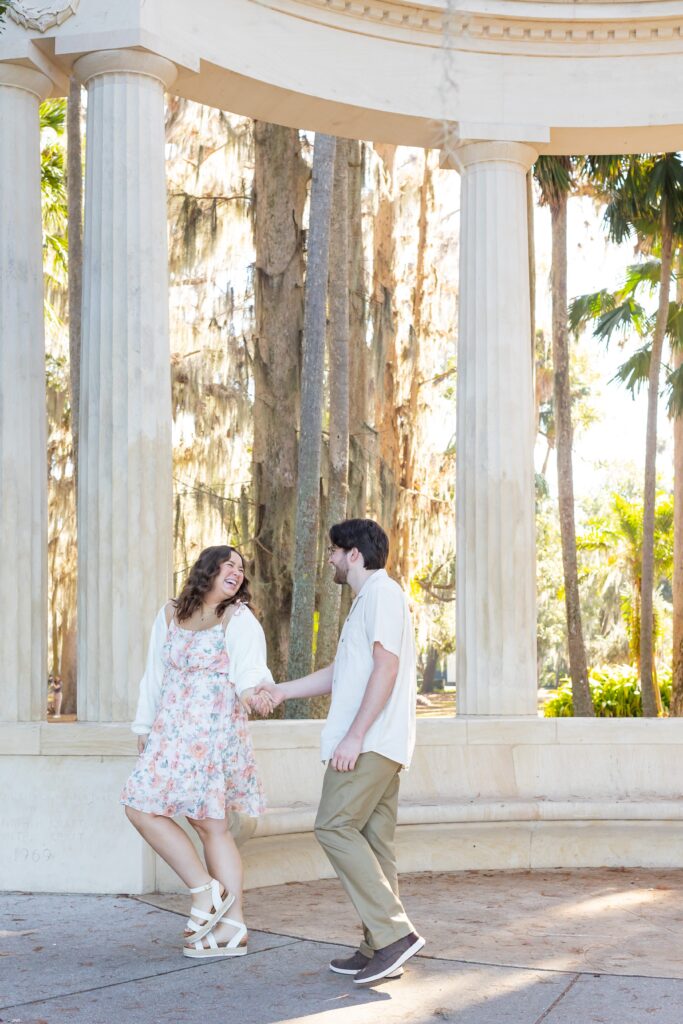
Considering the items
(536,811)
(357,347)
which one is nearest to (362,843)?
Result: (536,811)

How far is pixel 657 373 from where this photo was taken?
23.0 meters

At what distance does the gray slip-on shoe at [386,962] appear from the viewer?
21.0 feet

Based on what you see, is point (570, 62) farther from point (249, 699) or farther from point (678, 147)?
point (249, 699)

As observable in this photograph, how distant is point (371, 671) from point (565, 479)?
16385 millimetres

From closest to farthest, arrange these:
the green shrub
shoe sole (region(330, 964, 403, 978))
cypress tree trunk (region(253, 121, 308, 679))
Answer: shoe sole (region(330, 964, 403, 978)), cypress tree trunk (region(253, 121, 308, 679)), the green shrub

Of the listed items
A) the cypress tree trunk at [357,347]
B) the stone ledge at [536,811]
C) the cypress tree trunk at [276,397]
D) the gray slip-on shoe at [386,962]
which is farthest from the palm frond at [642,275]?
the gray slip-on shoe at [386,962]

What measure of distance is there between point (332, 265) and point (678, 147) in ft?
25.6

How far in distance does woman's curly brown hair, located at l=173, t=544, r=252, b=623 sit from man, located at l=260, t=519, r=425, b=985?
644 millimetres

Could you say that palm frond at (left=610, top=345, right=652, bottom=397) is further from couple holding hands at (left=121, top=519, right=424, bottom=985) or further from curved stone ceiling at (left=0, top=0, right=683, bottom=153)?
couple holding hands at (left=121, top=519, right=424, bottom=985)

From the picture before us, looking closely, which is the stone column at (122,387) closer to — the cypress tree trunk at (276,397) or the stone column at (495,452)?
the stone column at (495,452)

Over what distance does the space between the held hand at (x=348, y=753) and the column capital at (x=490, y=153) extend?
290 inches

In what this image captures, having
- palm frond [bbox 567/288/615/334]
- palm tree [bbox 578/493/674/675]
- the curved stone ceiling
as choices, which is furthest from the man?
palm tree [bbox 578/493/674/675]

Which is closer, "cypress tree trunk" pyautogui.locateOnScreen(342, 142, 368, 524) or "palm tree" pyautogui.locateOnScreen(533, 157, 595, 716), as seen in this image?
"cypress tree trunk" pyautogui.locateOnScreen(342, 142, 368, 524)

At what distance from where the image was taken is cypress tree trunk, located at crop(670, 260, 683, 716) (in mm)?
22859
